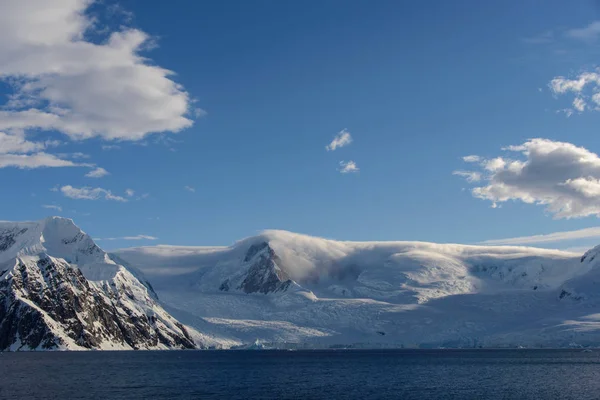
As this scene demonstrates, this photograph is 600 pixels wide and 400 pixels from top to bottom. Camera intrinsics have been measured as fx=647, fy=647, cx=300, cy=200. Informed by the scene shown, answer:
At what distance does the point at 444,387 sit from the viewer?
14950cm

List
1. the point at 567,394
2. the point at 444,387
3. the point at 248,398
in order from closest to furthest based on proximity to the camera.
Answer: the point at 248,398 → the point at 567,394 → the point at 444,387

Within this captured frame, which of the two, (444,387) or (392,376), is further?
(392,376)

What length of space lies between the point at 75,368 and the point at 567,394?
137m

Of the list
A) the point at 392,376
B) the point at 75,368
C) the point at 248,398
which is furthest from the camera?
the point at 75,368

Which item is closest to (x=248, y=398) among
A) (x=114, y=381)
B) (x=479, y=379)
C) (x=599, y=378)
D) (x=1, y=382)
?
(x=114, y=381)

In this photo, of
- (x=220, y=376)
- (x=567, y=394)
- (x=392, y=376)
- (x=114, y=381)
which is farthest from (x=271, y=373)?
(x=567, y=394)

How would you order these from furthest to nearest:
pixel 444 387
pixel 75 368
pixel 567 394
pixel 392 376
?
pixel 75 368 → pixel 392 376 → pixel 444 387 → pixel 567 394

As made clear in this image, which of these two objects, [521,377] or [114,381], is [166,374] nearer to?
[114,381]

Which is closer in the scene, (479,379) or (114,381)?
(114,381)

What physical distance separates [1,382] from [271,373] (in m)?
76.7

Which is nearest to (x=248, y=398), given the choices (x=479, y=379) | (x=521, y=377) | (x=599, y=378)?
(x=479, y=379)

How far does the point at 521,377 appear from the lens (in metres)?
178

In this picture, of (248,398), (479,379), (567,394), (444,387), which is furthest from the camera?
(479,379)

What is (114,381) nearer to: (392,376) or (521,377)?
(392,376)
